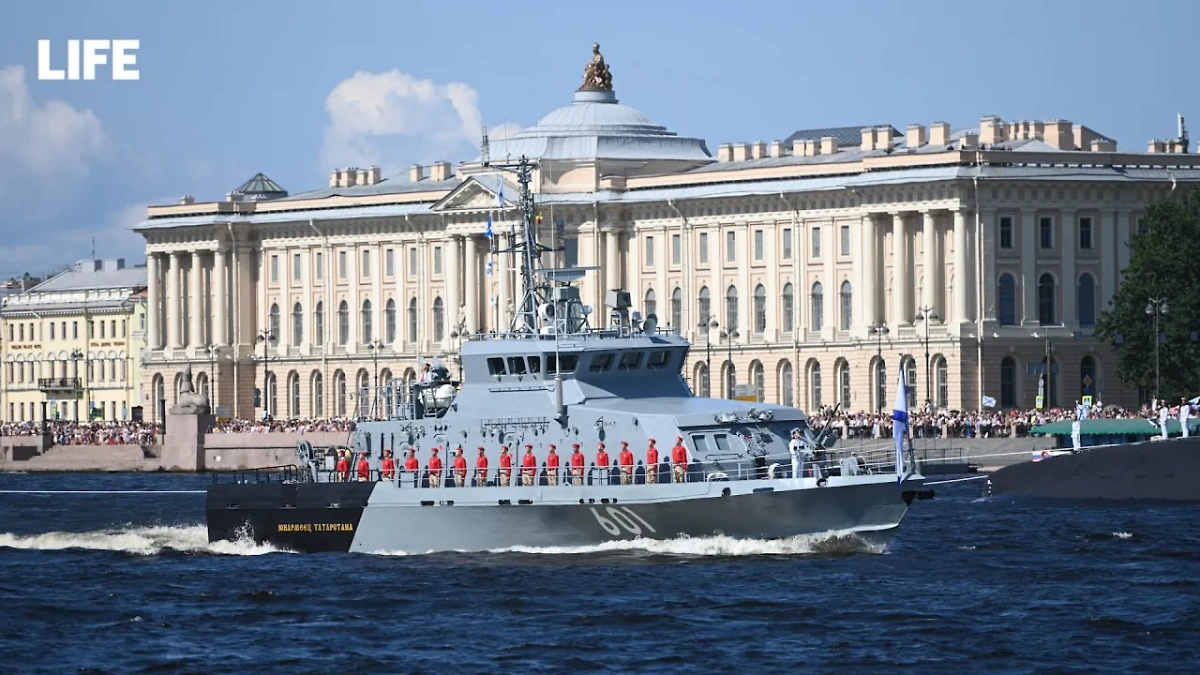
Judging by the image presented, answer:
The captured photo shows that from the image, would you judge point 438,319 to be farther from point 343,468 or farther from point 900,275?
point 343,468

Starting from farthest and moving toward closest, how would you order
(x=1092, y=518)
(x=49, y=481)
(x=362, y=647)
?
(x=49, y=481)
(x=1092, y=518)
(x=362, y=647)

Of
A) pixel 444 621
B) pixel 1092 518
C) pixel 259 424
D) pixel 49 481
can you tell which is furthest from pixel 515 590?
pixel 259 424

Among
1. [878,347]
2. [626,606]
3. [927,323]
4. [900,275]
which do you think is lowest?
[626,606]

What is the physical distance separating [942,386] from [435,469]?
243 ft

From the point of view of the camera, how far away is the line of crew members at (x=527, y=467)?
68.1 meters

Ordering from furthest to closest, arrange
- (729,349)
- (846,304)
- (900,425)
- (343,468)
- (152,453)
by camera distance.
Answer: (729,349)
(846,304)
(152,453)
(343,468)
(900,425)

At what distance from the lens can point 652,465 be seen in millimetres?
68000

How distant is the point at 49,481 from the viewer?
130875 mm

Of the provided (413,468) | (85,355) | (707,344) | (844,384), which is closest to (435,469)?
(413,468)

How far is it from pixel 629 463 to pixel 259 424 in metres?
88.7

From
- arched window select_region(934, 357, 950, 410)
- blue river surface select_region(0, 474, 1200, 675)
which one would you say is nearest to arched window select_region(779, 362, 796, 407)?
arched window select_region(934, 357, 950, 410)

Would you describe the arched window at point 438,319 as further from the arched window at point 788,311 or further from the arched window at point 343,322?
the arched window at point 788,311

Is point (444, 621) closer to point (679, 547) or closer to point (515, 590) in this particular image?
point (515, 590)

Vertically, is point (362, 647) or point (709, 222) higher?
point (709, 222)
